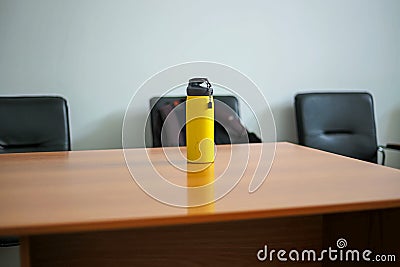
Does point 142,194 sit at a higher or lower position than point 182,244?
higher

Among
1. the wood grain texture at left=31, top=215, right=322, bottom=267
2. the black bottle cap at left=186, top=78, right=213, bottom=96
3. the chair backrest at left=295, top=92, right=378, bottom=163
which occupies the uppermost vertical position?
the black bottle cap at left=186, top=78, right=213, bottom=96

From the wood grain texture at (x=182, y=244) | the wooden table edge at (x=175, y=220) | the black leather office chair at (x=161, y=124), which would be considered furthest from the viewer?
the black leather office chair at (x=161, y=124)

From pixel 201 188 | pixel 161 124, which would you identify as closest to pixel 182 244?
pixel 201 188

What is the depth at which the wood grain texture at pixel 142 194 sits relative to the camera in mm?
865

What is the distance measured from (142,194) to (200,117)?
1.31 ft

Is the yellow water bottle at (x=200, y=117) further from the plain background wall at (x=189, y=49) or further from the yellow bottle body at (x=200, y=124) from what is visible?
the plain background wall at (x=189, y=49)

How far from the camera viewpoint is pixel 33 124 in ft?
7.49

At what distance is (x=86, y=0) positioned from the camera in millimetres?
2543

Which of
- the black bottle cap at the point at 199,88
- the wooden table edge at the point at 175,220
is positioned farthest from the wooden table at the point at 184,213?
the black bottle cap at the point at 199,88

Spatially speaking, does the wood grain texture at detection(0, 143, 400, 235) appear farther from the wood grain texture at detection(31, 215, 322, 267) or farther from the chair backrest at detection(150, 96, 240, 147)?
the chair backrest at detection(150, 96, 240, 147)

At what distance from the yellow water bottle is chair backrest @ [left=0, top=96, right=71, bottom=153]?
1136mm

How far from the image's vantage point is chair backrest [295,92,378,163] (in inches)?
109

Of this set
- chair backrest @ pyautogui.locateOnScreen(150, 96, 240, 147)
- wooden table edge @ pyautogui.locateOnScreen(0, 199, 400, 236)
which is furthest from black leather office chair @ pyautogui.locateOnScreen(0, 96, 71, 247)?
wooden table edge @ pyautogui.locateOnScreen(0, 199, 400, 236)

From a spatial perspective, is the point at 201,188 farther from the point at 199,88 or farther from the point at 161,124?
the point at 161,124
